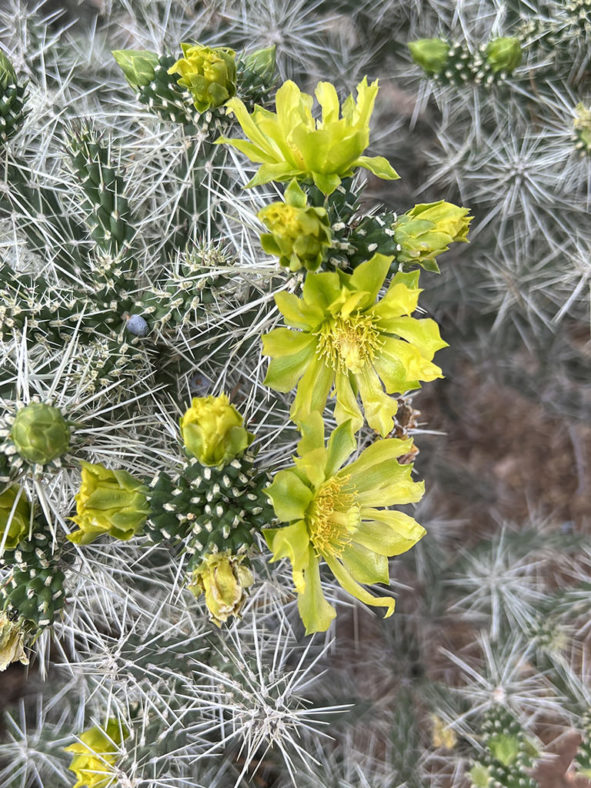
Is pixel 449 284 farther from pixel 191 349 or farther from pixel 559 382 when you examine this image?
pixel 191 349

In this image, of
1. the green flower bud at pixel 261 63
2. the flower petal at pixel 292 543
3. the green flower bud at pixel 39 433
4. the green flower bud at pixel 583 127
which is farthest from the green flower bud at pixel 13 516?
the green flower bud at pixel 583 127

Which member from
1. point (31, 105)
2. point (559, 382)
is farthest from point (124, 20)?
point (559, 382)

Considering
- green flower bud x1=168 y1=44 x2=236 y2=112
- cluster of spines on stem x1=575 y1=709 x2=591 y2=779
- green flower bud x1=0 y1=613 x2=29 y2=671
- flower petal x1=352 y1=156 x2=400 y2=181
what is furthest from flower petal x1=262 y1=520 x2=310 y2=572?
cluster of spines on stem x1=575 y1=709 x2=591 y2=779

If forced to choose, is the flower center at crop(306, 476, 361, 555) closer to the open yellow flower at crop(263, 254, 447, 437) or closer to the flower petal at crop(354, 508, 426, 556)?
the flower petal at crop(354, 508, 426, 556)

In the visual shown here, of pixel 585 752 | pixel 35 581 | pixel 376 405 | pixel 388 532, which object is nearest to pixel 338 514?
pixel 388 532

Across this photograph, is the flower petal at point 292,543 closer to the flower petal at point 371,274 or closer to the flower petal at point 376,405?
the flower petal at point 376,405

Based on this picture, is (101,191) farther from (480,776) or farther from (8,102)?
(480,776)
